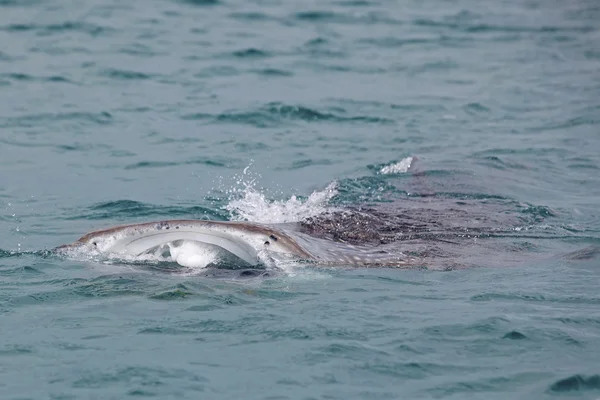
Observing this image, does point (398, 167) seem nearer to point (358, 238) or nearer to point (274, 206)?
point (274, 206)

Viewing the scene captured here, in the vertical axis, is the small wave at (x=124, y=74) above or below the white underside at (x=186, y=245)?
above

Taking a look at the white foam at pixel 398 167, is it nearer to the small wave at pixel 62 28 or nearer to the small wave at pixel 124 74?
the small wave at pixel 124 74

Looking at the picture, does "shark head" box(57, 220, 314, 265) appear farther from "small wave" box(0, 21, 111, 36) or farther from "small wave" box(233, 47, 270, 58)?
"small wave" box(0, 21, 111, 36)

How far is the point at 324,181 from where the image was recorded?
11.3 metres

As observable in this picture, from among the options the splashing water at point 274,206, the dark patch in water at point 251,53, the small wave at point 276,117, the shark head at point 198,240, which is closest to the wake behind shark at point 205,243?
the shark head at point 198,240

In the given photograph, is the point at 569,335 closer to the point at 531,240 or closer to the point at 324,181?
the point at 531,240

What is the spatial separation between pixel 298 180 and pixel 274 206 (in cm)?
133

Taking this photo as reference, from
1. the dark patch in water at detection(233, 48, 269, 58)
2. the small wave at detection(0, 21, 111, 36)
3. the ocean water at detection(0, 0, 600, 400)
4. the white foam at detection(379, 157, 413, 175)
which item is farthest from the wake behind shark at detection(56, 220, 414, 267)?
the small wave at detection(0, 21, 111, 36)

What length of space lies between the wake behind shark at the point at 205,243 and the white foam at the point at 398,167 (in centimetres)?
442

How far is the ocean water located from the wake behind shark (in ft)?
0.38

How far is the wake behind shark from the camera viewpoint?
663 cm

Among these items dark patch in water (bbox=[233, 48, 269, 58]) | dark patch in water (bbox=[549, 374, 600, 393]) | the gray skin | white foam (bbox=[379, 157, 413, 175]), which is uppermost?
dark patch in water (bbox=[233, 48, 269, 58])

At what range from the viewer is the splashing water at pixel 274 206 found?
Answer: 9.40 metres

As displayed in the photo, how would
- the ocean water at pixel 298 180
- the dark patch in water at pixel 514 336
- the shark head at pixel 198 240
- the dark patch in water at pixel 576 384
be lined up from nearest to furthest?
the dark patch in water at pixel 576 384 → the ocean water at pixel 298 180 → the dark patch in water at pixel 514 336 → the shark head at pixel 198 240
